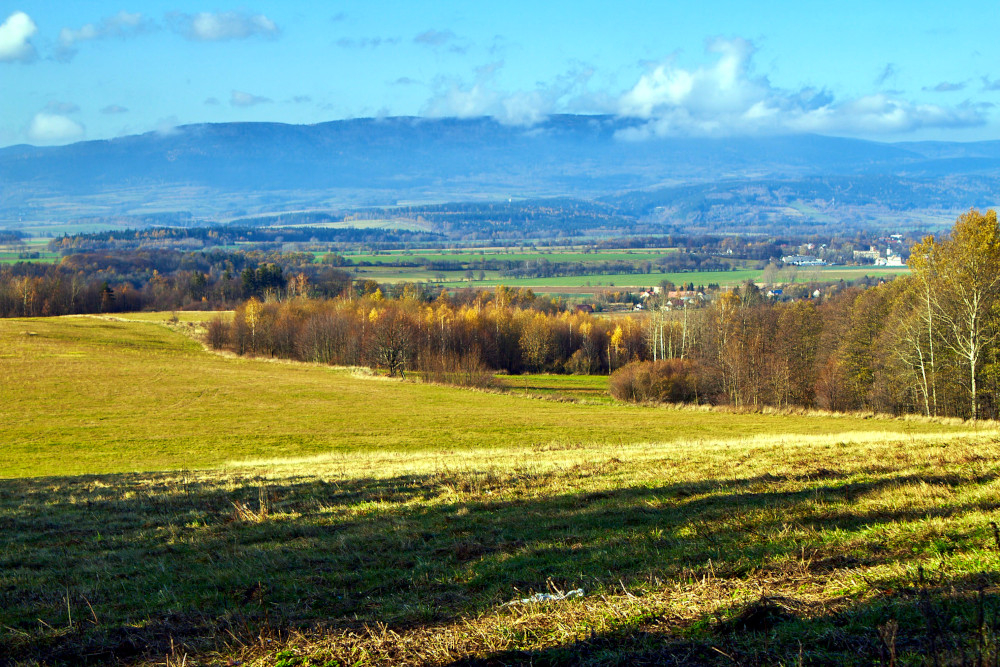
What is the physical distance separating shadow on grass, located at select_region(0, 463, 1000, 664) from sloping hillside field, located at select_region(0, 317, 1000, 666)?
1.5 inches

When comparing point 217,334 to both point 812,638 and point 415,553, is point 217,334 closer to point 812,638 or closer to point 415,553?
point 415,553

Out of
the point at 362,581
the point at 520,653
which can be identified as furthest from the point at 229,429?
the point at 520,653

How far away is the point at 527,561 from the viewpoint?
26.2 feet

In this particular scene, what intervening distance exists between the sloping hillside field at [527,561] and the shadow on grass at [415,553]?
0.04m

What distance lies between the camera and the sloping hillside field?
528 centimetres

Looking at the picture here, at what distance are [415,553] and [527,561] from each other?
4.94 feet

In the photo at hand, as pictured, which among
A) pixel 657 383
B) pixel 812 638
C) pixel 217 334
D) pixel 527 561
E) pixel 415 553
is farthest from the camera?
pixel 217 334

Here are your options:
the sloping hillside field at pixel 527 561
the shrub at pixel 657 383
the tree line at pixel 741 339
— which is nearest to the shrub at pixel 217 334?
the tree line at pixel 741 339

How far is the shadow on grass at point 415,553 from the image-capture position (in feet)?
20.1

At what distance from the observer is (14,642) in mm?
6039

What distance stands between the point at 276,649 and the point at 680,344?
90.4 meters

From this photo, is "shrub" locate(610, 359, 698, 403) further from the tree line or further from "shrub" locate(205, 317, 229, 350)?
"shrub" locate(205, 317, 229, 350)

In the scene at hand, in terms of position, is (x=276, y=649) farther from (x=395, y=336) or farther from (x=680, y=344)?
(x=680, y=344)

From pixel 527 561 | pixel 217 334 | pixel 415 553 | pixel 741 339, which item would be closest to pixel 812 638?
pixel 527 561
